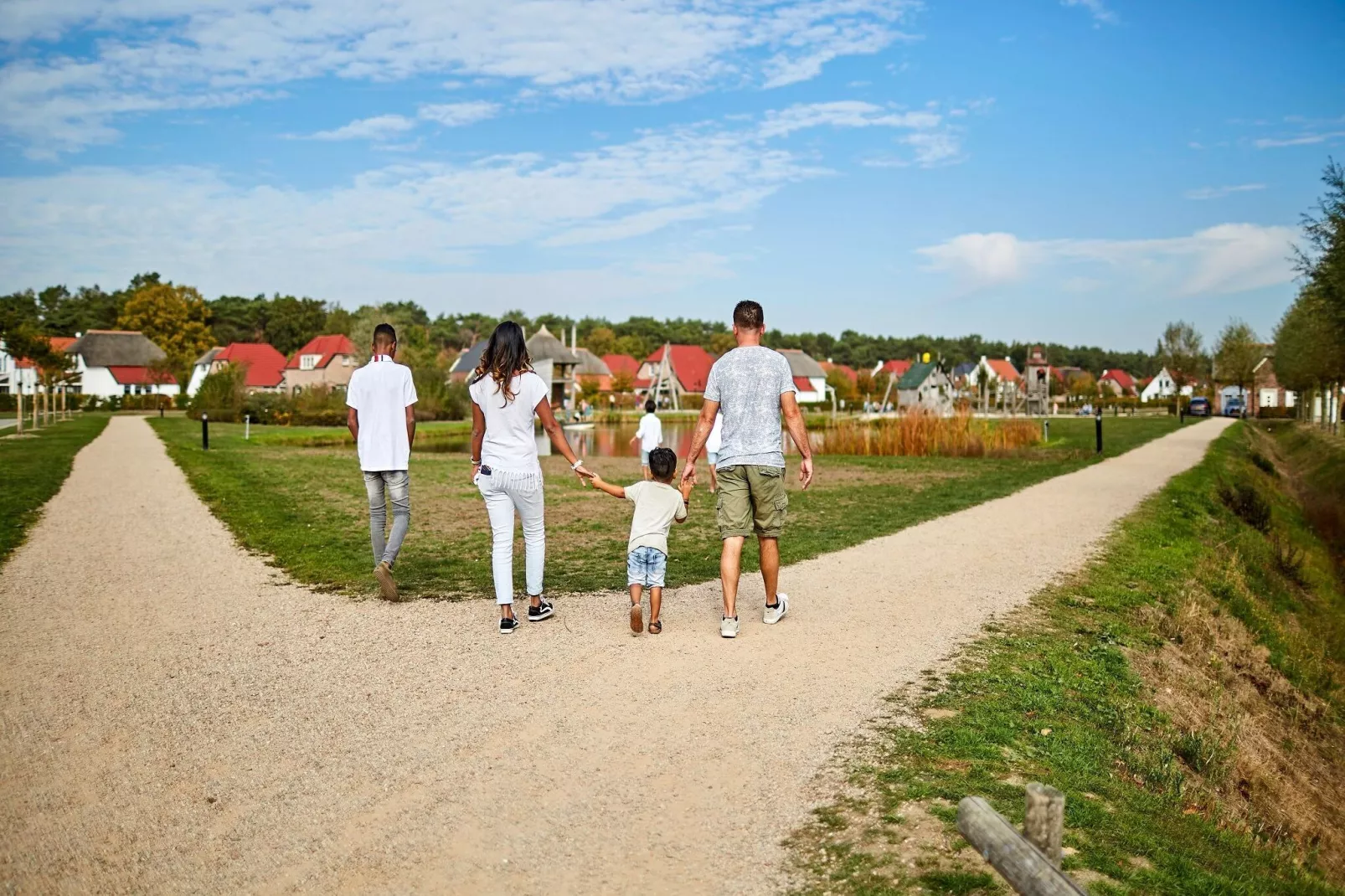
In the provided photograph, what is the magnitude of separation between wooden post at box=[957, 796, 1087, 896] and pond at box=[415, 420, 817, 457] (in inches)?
977

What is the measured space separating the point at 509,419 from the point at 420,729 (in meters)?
2.63

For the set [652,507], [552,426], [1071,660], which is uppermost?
[552,426]

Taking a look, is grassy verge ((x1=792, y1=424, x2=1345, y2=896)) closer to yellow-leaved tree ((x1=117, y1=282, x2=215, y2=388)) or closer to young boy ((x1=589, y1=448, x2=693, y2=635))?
young boy ((x1=589, y1=448, x2=693, y2=635))

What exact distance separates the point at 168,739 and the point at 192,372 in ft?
334

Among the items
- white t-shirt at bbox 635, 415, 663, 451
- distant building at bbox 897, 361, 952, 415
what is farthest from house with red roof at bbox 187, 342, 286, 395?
white t-shirt at bbox 635, 415, 663, 451

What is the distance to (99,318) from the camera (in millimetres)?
111188

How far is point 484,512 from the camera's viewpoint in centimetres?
1564

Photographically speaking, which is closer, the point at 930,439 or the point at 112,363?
the point at 930,439

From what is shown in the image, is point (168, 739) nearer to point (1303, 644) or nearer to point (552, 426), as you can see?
point (552, 426)

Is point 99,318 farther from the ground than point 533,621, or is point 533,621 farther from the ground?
point 99,318

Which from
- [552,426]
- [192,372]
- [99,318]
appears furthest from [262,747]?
[99,318]

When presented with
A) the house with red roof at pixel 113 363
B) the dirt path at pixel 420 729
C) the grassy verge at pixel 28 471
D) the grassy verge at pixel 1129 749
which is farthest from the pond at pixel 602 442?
the house with red roof at pixel 113 363

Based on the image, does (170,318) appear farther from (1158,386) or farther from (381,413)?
(1158,386)

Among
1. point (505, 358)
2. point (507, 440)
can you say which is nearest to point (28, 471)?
point (507, 440)
